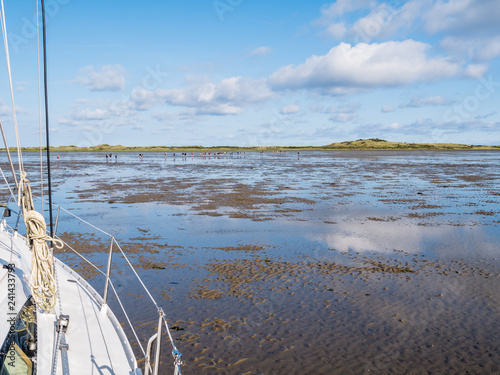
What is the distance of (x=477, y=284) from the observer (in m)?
10.9

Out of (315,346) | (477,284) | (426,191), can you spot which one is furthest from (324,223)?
(426,191)

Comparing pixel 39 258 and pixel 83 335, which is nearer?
pixel 39 258

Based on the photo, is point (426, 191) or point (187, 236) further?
point (426, 191)

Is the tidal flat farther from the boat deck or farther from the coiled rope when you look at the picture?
the coiled rope

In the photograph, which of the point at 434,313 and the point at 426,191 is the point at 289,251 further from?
the point at 426,191

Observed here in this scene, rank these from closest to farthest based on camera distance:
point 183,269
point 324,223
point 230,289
A: point 230,289 < point 183,269 < point 324,223

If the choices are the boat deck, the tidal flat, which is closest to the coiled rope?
the boat deck

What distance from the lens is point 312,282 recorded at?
36.7 feet

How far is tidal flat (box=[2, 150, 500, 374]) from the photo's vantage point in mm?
7492

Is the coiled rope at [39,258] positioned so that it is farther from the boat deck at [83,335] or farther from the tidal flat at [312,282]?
the tidal flat at [312,282]

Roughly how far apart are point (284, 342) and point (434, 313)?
13.2 ft

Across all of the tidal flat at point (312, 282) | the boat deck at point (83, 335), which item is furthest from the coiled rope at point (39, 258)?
the tidal flat at point (312, 282)

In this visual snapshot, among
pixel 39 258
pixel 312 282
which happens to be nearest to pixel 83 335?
pixel 39 258

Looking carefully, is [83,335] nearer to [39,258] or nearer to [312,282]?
[39,258]
